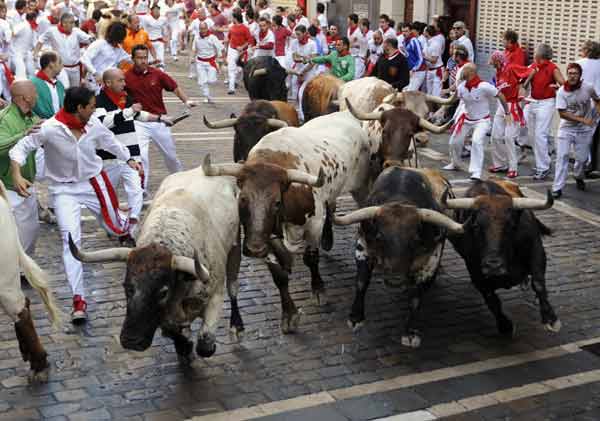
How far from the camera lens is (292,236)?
26.9 feet

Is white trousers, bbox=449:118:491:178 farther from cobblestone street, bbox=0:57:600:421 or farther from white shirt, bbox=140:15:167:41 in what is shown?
white shirt, bbox=140:15:167:41

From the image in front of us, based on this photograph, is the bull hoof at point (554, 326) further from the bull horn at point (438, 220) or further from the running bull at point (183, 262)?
the running bull at point (183, 262)

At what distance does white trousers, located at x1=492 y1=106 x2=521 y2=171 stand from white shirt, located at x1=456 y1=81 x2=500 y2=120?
0.50 meters

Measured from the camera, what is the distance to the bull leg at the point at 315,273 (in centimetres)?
866

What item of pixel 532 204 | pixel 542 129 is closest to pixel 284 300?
pixel 532 204

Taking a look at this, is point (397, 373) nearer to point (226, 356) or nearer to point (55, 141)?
point (226, 356)

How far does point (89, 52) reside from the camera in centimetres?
1514

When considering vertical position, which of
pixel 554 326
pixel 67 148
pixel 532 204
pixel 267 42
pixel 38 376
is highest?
pixel 267 42

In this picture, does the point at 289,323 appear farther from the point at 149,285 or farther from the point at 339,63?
the point at 339,63

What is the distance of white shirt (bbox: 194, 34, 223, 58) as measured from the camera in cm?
2212

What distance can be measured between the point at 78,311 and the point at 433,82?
42.5 feet

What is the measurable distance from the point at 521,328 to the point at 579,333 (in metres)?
0.52

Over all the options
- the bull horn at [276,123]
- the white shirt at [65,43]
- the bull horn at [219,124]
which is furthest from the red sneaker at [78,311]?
the white shirt at [65,43]

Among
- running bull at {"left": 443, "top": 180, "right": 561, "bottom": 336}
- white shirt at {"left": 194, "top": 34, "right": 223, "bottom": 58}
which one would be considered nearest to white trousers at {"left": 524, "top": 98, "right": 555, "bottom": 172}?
running bull at {"left": 443, "top": 180, "right": 561, "bottom": 336}
